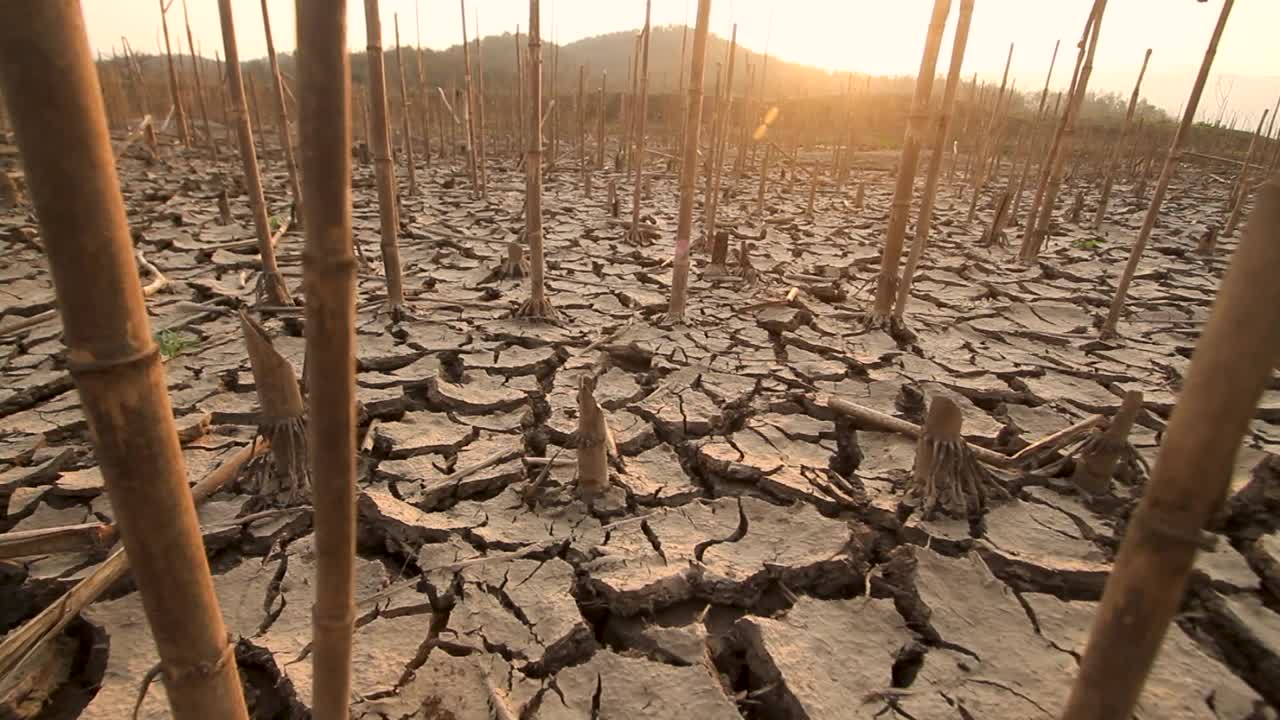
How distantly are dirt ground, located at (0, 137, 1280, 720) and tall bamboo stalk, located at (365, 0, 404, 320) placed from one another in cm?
23

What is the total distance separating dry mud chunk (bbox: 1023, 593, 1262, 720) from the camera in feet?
4.98

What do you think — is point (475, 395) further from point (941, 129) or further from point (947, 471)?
point (941, 129)

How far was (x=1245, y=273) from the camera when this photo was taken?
486 mm

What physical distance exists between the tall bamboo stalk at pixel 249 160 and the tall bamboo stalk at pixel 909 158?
3190 mm

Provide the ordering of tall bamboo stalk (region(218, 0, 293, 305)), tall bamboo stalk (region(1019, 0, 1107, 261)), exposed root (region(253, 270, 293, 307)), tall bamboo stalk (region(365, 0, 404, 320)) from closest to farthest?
tall bamboo stalk (region(218, 0, 293, 305)) → tall bamboo stalk (region(365, 0, 404, 320)) → exposed root (region(253, 270, 293, 307)) → tall bamboo stalk (region(1019, 0, 1107, 261))

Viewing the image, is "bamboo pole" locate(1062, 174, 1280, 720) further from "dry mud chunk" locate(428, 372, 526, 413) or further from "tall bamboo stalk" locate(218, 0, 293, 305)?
"tall bamboo stalk" locate(218, 0, 293, 305)

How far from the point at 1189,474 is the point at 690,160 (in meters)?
3.08

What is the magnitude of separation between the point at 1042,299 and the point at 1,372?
6.12m

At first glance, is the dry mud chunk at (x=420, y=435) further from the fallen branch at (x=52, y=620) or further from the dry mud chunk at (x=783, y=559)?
the dry mud chunk at (x=783, y=559)

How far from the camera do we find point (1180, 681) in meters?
1.59

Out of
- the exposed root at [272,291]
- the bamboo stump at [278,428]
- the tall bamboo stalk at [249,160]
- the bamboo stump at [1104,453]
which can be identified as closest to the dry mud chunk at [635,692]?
the bamboo stump at [278,428]

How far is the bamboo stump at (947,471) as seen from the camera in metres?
2.14

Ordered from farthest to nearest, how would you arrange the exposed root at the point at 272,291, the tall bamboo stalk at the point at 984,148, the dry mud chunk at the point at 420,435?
the tall bamboo stalk at the point at 984,148, the exposed root at the point at 272,291, the dry mud chunk at the point at 420,435

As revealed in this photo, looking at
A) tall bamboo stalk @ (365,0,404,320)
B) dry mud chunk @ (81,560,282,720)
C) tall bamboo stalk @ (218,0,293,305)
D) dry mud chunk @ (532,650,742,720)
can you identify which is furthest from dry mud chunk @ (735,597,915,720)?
tall bamboo stalk @ (218,0,293,305)
